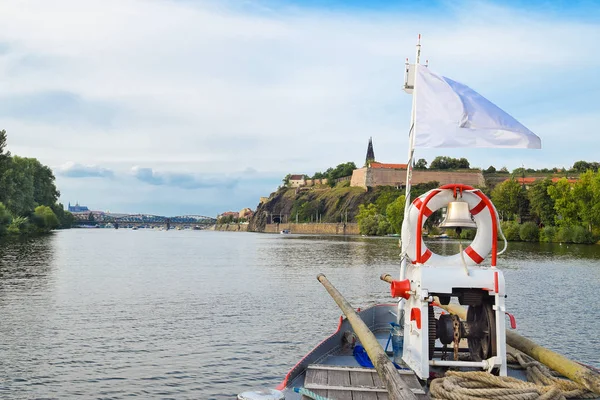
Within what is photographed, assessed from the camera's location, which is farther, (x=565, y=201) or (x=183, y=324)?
(x=565, y=201)

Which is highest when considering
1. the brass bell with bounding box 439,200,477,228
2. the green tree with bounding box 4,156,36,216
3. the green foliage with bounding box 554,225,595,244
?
the green tree with bounding box 4,156,36,216

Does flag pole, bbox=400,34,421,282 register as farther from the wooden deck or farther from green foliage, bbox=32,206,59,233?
green foliage, bbox=32,206,59,233

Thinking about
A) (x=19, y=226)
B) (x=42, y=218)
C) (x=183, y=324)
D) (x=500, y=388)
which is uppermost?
(x=42, y=218)

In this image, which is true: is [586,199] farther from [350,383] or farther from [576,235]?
[350,383]

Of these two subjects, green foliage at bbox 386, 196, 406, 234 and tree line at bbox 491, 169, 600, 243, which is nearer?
tree line at bbox 491, 169, 600, 243

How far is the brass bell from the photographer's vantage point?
395 inches

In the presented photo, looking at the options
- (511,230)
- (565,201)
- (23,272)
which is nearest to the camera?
(23,272)

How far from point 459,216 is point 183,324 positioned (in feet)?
52.2

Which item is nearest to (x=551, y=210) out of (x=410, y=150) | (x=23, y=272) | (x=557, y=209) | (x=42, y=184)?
(x=557, y=209)

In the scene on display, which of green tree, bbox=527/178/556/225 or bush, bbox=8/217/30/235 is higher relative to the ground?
green tree, bbox=527/178/556/225

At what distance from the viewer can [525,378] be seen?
32.6 feet

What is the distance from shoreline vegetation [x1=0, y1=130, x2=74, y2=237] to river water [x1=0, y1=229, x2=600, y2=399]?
4842cm

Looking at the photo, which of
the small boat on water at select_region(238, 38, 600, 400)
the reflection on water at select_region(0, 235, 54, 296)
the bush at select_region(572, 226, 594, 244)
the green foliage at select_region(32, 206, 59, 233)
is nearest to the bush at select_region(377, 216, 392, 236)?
the bush at select_region(572, 226, 594, 244)

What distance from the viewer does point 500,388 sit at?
26.9 feet
